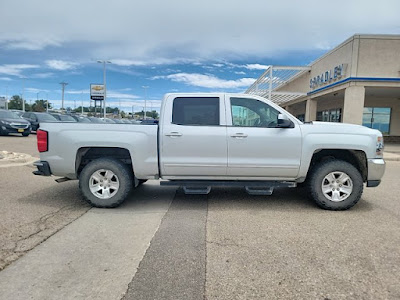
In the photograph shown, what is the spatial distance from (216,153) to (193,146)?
412 millimetres

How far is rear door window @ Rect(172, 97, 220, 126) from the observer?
518 centimetres

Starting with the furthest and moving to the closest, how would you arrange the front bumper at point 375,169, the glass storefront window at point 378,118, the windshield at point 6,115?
the glass storefront window at point 378,118 < the windshield at point 6,115 < the front bumper at point 375,169

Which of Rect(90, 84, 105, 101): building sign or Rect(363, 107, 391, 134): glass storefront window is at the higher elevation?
Rect(90, 84, 105, 101): building sign

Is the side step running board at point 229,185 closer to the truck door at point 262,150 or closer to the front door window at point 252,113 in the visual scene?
the truck door at point 262,150

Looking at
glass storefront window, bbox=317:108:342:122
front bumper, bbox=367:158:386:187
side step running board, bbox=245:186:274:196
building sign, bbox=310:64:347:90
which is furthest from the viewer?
glass storefront window, bbox=317:108:342:122

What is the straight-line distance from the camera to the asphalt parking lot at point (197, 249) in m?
2.71

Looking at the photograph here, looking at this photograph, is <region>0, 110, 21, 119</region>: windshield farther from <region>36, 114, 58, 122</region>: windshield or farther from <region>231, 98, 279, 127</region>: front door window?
<region>231, 98, 279, 127</region>: front door window

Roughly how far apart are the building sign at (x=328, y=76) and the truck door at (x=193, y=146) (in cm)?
1549

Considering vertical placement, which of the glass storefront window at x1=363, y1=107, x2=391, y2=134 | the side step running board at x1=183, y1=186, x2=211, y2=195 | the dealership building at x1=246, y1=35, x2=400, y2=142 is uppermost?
the dealership building at x1=246, y1=35, x2=400, y2=142

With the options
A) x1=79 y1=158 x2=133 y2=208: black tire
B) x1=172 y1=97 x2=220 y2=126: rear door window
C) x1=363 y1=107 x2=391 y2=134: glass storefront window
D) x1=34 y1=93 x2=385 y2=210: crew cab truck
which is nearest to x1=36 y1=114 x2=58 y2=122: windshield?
x1=34 y1=93 x2=385 y2=210: crew cab truck

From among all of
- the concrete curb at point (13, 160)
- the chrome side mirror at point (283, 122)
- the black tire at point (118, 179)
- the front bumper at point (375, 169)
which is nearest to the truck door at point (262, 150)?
the chrome side mirror at point (283, 122)

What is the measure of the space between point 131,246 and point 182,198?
2294 millimetres

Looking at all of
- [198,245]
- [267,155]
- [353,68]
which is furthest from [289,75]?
[198,245]

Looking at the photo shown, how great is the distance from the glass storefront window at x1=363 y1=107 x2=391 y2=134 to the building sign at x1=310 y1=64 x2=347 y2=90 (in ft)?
17.2
